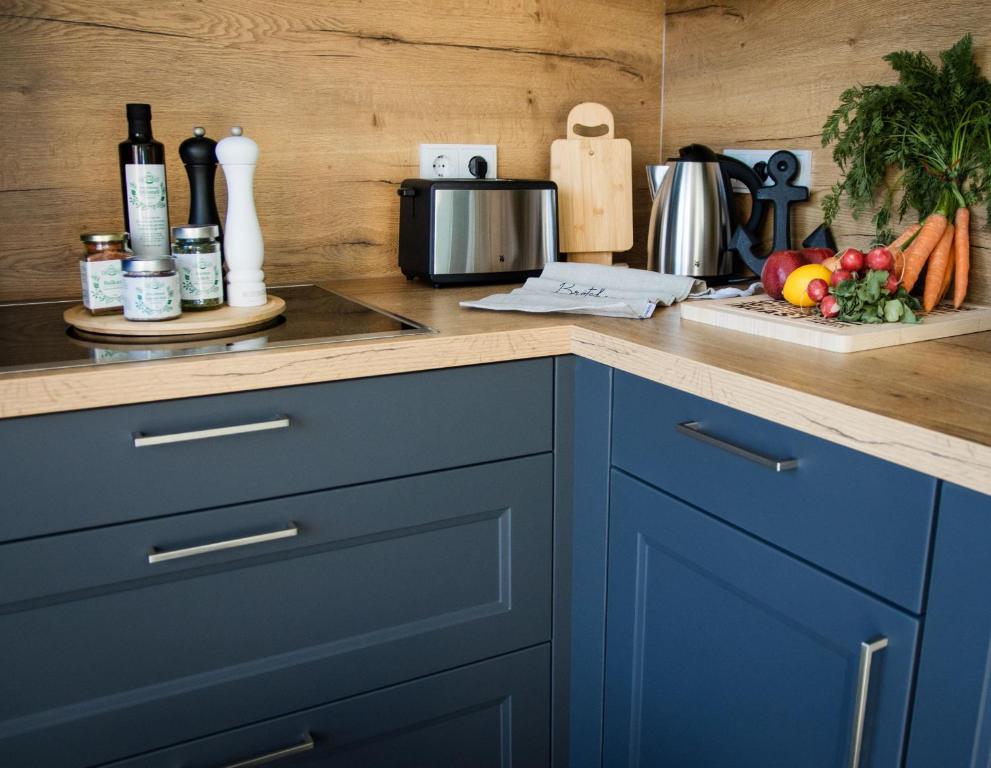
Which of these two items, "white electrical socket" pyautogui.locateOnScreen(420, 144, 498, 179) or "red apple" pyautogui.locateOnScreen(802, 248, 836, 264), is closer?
"red apple" pyautogui.locateOnScreen(802, 248, 836, 264)

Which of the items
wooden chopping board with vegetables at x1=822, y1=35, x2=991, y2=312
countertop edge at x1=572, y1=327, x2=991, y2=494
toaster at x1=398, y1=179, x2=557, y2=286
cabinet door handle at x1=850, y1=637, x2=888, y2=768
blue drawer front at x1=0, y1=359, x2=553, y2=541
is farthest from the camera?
toaster at x1=398, y1=179, x2=557, y2=286

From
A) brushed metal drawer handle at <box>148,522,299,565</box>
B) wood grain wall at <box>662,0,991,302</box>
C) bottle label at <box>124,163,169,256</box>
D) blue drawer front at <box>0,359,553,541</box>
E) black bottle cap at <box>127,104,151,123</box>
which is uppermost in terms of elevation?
wood grain wall at <box>662,0,991,302</box>

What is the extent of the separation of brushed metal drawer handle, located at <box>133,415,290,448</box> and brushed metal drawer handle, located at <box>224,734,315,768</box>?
437mm

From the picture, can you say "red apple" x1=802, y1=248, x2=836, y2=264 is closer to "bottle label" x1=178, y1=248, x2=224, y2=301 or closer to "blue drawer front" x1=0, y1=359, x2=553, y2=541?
"blue drawer front" x1=0, y1=359, x2=553, y2=541

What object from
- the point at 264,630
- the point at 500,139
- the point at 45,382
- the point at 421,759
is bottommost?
the point at 421,759

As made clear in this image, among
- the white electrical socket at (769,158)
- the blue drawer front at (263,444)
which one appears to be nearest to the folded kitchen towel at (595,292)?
the blue drawer front at (263,444)

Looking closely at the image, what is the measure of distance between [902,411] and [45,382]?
85 cm

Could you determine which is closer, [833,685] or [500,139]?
[833,685]

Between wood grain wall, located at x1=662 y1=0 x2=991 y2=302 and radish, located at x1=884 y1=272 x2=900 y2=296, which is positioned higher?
wood grain wall, located at x1=662 y1=0 x2=991 y2=302

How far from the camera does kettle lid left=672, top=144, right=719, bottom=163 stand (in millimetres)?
1557

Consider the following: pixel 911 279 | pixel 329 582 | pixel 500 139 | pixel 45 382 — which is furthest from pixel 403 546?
pixel 500 139

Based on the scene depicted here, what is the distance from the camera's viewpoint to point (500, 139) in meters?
1.79

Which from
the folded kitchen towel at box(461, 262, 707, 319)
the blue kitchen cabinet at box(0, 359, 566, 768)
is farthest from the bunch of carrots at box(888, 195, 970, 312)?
the blue kitchen cabinet at box(0, 359, 566, 768)

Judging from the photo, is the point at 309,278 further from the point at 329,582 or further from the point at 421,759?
the point at 421,759
